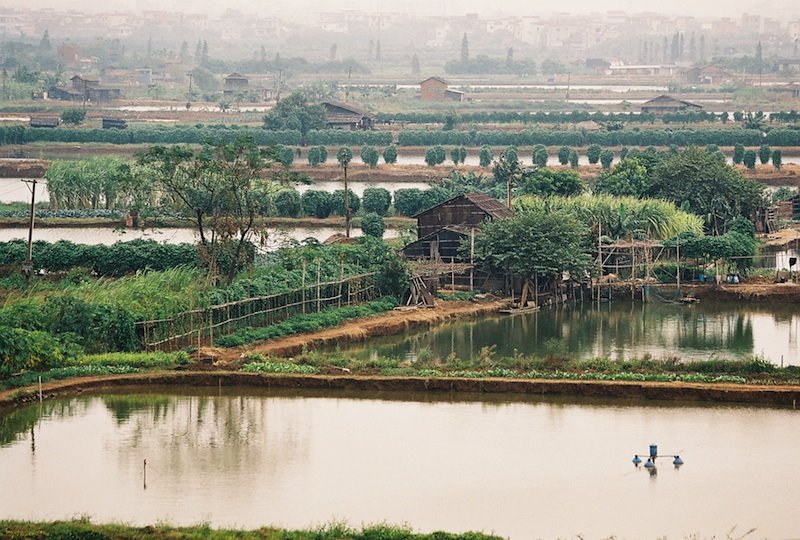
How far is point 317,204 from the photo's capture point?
3669cm

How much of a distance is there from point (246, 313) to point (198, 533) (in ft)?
30.7

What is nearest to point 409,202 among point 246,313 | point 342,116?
point 246,313

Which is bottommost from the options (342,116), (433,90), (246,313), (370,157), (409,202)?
(246,313)

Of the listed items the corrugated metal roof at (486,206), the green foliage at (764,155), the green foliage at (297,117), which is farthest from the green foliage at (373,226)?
the green foliage at (297,117)

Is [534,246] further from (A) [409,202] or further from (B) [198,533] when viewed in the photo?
(B) [198,533]

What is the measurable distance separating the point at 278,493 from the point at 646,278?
13.7 m

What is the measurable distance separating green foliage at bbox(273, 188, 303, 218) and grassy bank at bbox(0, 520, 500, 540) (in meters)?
22.6

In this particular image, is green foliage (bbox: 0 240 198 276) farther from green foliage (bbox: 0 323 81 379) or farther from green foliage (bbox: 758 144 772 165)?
green foliage (bbox: 758 144 772 165)

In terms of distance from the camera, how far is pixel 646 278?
28.4 meters

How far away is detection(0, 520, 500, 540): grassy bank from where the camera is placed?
46.8 feet

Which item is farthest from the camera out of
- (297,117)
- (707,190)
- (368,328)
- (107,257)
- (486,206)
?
(297,117)

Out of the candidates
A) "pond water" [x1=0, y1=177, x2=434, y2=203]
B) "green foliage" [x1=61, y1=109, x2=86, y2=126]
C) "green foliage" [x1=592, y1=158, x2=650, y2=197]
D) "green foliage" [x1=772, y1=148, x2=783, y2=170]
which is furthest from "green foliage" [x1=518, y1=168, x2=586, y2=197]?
"green foliage" [x1=61, y1=109, x2=86, y2=126]

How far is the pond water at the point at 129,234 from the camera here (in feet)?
111

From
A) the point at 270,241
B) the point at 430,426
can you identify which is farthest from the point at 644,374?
the point at 270,241
